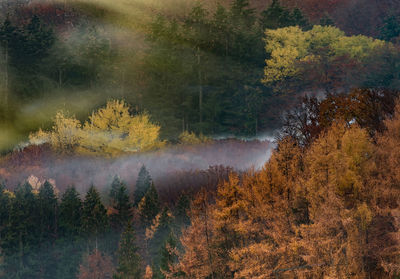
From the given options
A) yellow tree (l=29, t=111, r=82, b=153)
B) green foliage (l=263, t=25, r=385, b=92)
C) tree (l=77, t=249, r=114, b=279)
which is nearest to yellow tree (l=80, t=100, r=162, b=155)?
yellow tree (l=29, t=111, r=82, b=153)

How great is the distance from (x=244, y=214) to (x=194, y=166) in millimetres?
31567

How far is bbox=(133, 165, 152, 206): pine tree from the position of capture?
64.2m

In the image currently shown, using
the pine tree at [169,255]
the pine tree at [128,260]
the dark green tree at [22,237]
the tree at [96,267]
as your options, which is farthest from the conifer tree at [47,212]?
A: the pine tree at [169,255]

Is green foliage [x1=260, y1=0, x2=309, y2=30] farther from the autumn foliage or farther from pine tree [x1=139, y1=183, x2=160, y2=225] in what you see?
the autumn foliage

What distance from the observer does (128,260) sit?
50.4m

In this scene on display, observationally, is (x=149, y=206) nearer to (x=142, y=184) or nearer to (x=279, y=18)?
(x=142, y=184)

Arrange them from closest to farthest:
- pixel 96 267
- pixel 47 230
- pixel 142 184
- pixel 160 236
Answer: pixel 96 267
pixel 160 236
pixel 47 230
pixel 142 184

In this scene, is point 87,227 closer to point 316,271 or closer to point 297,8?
point 316,271

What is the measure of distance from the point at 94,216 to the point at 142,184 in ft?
33.3

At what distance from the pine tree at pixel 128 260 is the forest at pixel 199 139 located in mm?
161

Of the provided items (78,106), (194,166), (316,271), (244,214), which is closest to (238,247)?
(244,214)

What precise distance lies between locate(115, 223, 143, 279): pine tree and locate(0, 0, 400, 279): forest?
0.16 metres

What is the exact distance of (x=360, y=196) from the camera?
1340 inches

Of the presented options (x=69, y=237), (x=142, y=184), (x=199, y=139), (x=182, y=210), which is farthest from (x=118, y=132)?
(x=182, y=210)
